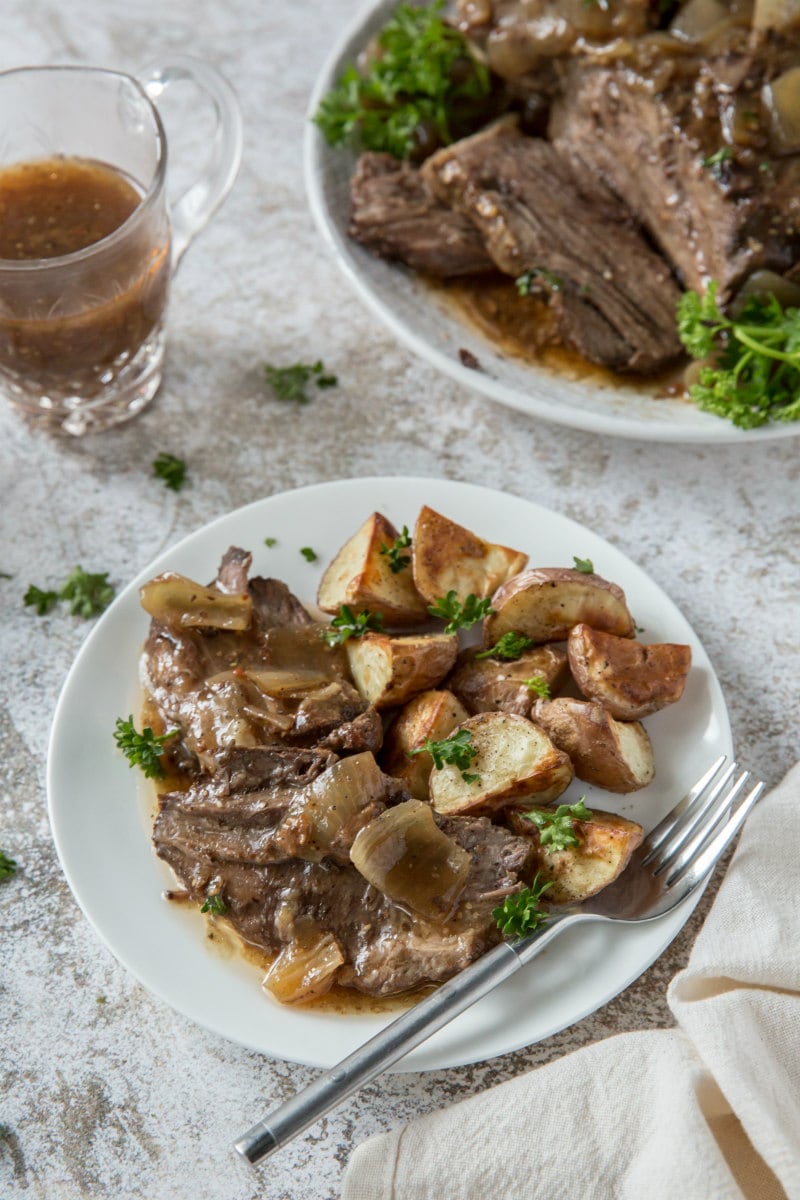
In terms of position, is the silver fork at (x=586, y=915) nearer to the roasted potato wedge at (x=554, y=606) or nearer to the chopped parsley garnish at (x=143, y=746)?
the roasted potato wedge at (x=554, y=606)

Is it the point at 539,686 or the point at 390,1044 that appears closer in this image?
the point at 390,1044

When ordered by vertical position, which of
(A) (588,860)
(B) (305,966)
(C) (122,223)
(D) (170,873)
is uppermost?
(C) (122,223)

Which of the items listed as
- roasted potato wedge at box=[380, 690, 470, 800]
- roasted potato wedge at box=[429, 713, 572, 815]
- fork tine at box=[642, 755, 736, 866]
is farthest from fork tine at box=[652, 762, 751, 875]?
roasted potato wedge at box=[380, 690, 470, 800]

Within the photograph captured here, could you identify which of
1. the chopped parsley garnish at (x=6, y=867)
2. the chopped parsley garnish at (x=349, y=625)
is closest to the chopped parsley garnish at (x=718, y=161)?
the chopped parsley garnish at (x=349, y=625)

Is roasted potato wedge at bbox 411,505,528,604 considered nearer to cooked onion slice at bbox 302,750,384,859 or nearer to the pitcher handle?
cooked onion slice at bbox 302,750,384,859

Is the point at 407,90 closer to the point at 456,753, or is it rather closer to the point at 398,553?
the point at 398,553

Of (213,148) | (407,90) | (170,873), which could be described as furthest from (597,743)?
(407,90)

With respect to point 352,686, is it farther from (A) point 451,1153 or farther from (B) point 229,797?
(A) point 451,1153
